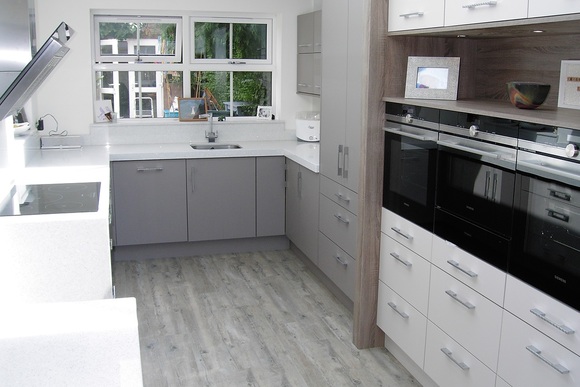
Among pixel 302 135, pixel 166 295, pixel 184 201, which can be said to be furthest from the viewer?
pixel 302 135

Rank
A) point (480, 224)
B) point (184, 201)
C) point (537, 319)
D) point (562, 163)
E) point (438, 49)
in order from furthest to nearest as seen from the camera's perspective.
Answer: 1. point (184, 201)
2. point (438, 49)
3. point (480, 224)
4. point (537, 319)
5. point (562, 163)

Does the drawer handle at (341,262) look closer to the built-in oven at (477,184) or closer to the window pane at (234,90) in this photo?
the built-in oven at (477,184)

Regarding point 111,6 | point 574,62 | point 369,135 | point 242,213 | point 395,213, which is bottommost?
point 242,213

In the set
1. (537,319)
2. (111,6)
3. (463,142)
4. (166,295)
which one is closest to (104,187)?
(166,295)

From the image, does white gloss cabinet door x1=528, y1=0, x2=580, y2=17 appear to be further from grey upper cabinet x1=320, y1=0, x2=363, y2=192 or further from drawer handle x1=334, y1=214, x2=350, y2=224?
drawer handle x1=334, y1=214, x2=350, y2=224

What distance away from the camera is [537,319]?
90.1 inches

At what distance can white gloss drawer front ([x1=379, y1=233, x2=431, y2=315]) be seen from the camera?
3125 mm

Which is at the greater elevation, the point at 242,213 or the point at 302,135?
the point at 302,135

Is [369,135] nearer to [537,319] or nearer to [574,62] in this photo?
[574,62]

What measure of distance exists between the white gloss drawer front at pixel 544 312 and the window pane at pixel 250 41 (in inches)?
157

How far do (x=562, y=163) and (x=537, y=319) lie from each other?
0.56 metres

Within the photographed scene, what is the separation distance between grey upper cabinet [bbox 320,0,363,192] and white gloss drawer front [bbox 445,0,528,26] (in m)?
0.87

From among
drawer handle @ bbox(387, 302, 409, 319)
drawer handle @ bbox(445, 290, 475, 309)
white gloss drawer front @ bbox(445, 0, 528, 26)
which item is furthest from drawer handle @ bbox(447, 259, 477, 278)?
white gloss drawer front @ bbox(445, 0, 528, 26)

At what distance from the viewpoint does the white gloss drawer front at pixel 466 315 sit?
2.57 meters
